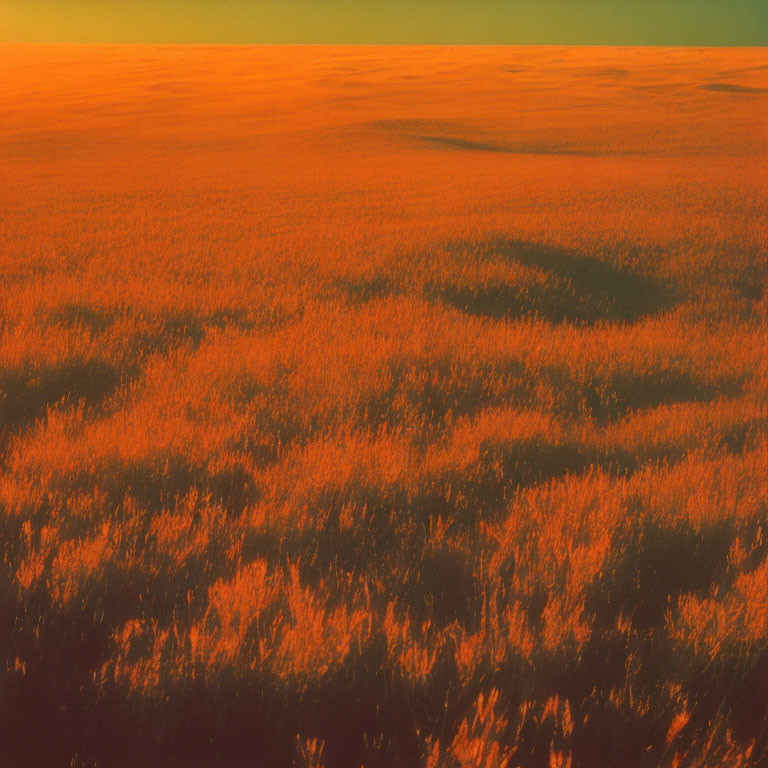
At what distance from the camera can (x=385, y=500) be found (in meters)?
2.87

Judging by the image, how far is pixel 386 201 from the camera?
1333 centimetres

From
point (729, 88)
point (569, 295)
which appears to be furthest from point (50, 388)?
point (729, 88)

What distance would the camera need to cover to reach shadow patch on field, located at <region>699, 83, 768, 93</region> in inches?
1635

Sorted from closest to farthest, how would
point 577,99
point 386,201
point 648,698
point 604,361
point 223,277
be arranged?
point 648,698
point 604,361
point 223,277
point 386,201
point 577,99

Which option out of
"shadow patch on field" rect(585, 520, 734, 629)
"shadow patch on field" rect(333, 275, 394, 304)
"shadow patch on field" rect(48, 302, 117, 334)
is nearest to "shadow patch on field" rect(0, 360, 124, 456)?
"shadow patch on field" rect(48, 302, 117, 334)

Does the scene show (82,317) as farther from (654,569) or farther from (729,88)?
(729,88)

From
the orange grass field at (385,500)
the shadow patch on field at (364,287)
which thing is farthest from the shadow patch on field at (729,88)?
the shadow patch on field at (364,287)

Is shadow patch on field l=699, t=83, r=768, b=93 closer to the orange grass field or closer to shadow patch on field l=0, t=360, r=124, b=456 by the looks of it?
the orange grass field

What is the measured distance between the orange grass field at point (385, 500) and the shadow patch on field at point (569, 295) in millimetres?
47

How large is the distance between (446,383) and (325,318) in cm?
160

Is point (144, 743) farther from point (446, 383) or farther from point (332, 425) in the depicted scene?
point (446, 383)

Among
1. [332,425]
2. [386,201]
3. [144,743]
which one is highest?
[386,201]

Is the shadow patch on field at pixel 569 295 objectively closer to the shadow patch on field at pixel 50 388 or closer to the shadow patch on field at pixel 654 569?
the shadow patch on field at pixel 50 388

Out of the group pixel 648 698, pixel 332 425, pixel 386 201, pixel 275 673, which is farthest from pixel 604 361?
pixel 386 201
